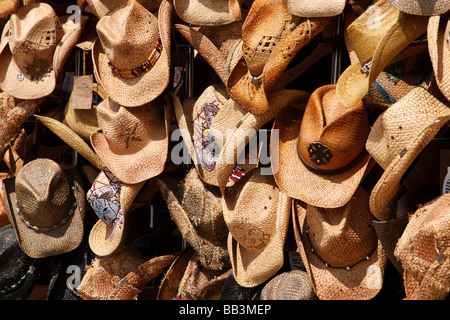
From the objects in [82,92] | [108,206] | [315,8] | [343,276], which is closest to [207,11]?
[315,8]

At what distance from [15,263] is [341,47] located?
8.37 ft

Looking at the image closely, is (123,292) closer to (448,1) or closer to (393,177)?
(393,177)

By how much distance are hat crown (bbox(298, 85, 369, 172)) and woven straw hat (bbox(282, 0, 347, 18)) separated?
1.10 feet

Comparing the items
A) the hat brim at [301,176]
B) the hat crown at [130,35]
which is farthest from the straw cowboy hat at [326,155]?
the hat crown at [130,35]

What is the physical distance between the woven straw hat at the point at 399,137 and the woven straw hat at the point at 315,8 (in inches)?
20.0

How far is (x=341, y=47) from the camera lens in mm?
3252

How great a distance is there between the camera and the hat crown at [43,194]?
422 cm

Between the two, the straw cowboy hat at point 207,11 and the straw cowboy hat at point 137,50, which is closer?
the straw cowboy hat at point 207,11

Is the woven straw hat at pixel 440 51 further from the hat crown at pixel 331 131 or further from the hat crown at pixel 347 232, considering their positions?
the hat crown at pixel 347 232

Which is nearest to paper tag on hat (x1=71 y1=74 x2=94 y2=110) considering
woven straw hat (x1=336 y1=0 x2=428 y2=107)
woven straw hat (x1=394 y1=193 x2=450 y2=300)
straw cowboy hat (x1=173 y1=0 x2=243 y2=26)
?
straw cowboy hat (x1=173 y1=0 x2=243 y2=26)

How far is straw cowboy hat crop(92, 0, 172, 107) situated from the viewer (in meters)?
3.71

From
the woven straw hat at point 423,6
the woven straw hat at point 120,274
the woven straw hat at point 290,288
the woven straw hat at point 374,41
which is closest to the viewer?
the woven straw hat at point 423,6

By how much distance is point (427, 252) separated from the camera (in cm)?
244

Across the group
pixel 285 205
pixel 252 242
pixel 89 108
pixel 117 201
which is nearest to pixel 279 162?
pixel 285 205
